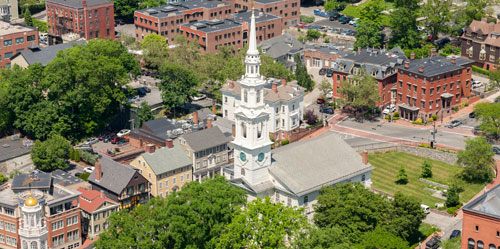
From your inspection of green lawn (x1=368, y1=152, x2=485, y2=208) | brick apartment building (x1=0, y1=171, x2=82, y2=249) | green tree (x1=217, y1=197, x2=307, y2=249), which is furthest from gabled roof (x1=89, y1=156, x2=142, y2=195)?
green lawn (x1=368, y1=152, x2=485, y2=208)

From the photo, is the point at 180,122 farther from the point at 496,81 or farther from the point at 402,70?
the point at 496,81

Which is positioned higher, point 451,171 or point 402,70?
point 402,70

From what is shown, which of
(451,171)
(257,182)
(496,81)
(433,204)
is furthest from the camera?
(496,81)

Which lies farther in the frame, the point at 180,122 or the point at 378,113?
the point at 378,113

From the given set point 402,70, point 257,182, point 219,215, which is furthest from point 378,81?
point 219,215

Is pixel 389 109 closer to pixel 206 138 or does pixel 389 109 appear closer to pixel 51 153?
pixel 206 138

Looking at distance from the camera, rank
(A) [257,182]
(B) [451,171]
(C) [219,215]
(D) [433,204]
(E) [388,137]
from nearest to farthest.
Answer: (C) [219,215] → (A) [257,182] → (D) [433,204] → (B) [451,171] → (E) [388,137]

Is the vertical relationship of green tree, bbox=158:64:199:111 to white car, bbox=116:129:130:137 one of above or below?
above

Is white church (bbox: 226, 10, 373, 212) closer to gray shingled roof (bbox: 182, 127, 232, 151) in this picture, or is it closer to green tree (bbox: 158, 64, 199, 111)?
gray shingled roof (bbox: 182, 127, 232, 151)
